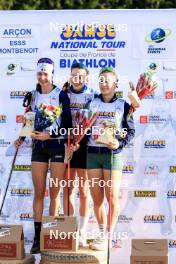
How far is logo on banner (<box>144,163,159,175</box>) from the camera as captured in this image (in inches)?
252

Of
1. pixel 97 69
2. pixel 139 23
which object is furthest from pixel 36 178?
pixel 139 23

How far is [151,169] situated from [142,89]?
1.84ft

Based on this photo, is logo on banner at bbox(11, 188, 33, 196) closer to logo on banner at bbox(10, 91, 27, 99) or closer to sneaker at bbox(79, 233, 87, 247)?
sneaker at bbox(79, 233, 87, 247)

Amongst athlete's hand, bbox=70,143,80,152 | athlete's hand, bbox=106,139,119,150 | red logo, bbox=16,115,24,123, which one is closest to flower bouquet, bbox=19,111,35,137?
red logo, bbox=16,115,24,123

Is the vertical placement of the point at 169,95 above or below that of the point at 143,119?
above

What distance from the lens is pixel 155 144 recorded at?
6395 millimetres

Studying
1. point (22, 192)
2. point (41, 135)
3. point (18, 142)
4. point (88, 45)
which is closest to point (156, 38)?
point (88, 45)

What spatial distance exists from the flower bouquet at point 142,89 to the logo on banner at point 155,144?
0.25 metres

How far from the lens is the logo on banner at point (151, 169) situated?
21.0ft

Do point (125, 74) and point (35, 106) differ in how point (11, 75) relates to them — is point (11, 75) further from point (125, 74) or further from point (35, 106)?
point (125, 74)

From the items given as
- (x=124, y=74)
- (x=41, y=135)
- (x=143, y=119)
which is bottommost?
(x=41, y=135)

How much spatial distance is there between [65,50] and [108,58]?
12.1 inches

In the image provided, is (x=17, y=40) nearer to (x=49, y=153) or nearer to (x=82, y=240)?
(x=49, y=153)

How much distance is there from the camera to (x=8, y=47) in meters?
6.44
